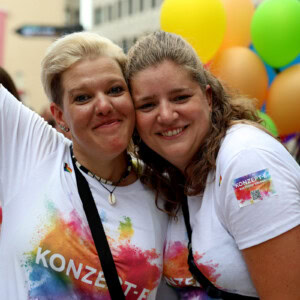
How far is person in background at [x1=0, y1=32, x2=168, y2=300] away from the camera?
1.88 meters

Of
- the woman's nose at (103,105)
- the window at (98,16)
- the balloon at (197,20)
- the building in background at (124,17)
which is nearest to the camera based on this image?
the woman's nose at (103,105)

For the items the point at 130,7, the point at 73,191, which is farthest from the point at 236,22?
the point at 130,7

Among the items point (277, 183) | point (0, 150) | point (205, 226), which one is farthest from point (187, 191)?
point (0, 150)

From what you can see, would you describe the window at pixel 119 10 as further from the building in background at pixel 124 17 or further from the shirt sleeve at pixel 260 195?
the shirt sleeve at pixel 260 195

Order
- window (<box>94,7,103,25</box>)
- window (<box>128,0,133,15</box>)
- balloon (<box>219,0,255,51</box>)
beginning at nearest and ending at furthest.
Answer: balloon (<box>219,0,255,51</box>) < window (<box>128,0,133,15</box>) < window (<box>94,7,103,25</box>)

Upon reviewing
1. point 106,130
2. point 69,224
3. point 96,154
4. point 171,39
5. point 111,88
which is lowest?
point 69,224

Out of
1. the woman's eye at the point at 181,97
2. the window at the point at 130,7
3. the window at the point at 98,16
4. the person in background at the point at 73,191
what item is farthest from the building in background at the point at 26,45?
the woman's eye at the point at 181,97

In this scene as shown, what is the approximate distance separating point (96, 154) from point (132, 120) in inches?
9.5

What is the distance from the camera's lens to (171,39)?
6.88 feet

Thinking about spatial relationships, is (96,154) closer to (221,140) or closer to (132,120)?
(132,120)

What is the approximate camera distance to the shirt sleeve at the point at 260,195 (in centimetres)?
161

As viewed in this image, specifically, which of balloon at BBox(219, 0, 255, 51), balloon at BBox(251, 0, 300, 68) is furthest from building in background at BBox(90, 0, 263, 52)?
balloon at BBox(251, 0, 300, 68)

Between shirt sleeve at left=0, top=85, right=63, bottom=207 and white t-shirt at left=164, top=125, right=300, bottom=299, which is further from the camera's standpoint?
shirt sleeve at left=0, top=85, right=63, bottom=207

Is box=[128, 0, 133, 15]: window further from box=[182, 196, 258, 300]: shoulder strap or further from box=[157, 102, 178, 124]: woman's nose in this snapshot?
box=[182, 196, 258, 300]: shoulder strap
